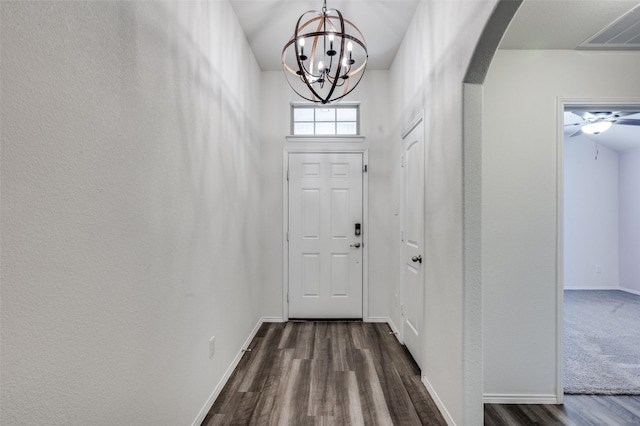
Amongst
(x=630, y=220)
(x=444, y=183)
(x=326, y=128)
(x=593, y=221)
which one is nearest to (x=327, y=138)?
(x=326, y=128)

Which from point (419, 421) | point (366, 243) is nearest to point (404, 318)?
point (366, 243)

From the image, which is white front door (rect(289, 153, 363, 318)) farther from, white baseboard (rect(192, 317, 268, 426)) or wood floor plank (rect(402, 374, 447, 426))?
wood floor plank (rect(402, 374, 447, 426))

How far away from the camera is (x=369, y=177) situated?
3775 millimetres

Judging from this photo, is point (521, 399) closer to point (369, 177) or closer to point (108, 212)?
point (369, 177)

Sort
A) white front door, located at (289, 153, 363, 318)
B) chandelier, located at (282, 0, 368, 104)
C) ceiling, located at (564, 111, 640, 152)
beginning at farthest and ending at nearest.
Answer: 1. ceiling, located at (564, 111, 640, 152)
2. white front door, located at (289, 153, 363, 318)
3. chandelier, located at (282, 0, 368, 104)

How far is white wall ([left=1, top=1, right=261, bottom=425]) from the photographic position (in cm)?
79

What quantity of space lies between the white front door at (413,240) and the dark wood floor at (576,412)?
2.18ft

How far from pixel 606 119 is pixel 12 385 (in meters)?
5.07

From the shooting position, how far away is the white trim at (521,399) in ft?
7.00

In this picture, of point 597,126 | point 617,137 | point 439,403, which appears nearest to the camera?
point 439,403

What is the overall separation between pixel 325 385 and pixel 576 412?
1.64 m

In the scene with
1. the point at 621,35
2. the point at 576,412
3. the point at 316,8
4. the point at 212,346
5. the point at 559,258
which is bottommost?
the point at 576,412

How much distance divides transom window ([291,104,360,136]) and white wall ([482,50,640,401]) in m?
1.90

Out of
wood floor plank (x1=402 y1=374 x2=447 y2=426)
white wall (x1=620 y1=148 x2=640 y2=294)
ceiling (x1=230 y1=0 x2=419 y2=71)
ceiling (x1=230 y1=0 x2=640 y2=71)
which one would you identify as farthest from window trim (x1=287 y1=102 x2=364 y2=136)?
white wall (x1=620 y1=148 x2=640 y2=294)
